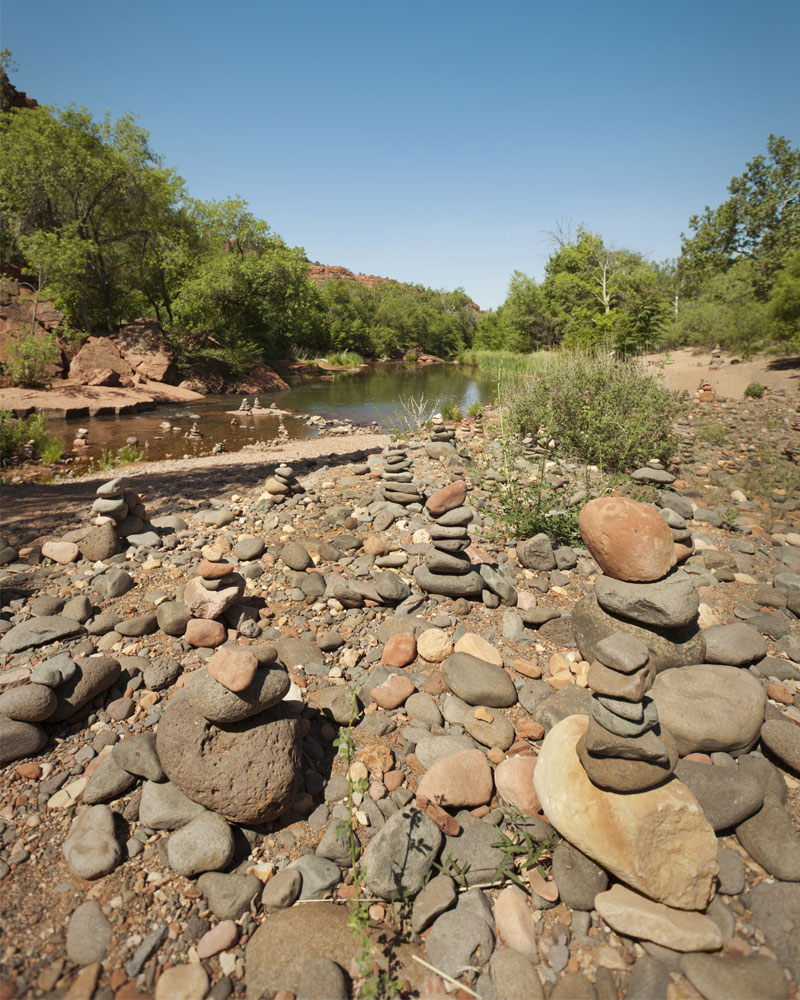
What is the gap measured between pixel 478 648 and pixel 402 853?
5.13ft

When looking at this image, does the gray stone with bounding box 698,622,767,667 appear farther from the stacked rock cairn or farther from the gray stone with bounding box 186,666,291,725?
the gray stone with bounding box 186,666,291,725

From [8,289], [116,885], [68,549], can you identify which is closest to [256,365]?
[8,289]

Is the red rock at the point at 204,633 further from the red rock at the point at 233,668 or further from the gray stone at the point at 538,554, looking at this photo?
the gray stone at the point at 538,554

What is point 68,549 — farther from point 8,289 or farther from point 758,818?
point 8,289

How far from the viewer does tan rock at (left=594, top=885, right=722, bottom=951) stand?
6.36 feet

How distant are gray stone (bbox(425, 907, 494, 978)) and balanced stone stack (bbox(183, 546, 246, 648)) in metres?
2.43

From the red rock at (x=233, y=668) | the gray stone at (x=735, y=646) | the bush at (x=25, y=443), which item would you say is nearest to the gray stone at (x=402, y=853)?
the red rock at (x=233, y=668)

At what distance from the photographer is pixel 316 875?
222 centimetres

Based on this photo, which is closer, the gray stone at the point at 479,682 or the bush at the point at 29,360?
the gray stone at the point at 479,682

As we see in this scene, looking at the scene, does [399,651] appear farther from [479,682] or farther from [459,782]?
[459,782]

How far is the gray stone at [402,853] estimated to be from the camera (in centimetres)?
217

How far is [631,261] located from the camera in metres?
34.5

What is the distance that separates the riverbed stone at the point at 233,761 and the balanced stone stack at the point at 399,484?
3782 millimetres

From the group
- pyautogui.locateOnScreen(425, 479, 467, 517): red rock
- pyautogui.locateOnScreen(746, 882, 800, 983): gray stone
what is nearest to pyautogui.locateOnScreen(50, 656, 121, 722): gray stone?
pyautogui.locateOnScreen(425, 479, 467, 517): red rock
